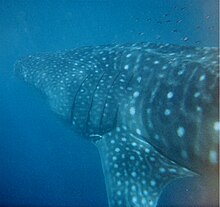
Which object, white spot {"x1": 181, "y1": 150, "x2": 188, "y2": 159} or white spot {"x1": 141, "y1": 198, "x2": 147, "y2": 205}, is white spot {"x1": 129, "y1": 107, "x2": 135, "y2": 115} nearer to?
white spot {"x1": 181, "y1": 150, "x2": 188, "y2": 159}

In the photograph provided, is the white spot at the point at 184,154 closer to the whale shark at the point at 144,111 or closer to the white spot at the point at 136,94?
the whale shark at the point at 144,111

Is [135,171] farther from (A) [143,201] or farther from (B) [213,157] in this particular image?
(B) [213,157]

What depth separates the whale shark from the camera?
7.97ft

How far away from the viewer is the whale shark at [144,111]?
2430mm

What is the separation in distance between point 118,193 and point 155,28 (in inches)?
1459

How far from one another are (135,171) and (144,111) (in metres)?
0.61

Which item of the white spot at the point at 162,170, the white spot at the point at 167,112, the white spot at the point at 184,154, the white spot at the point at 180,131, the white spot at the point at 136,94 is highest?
the white spot at the point at 136,94

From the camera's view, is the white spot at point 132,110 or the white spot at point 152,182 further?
the white spot at point 132,110

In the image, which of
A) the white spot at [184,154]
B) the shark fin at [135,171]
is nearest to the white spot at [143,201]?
the shark fin at [135,171]

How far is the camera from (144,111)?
2875 mm

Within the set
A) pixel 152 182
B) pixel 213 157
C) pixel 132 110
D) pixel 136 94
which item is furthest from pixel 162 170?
pixel 136 94

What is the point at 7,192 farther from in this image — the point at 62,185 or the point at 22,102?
the point at 22,102

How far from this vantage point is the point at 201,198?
14.7 feet

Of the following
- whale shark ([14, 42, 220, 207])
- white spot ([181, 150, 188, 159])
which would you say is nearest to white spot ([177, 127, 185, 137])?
whale shark ([14, 42, 220, 207])
